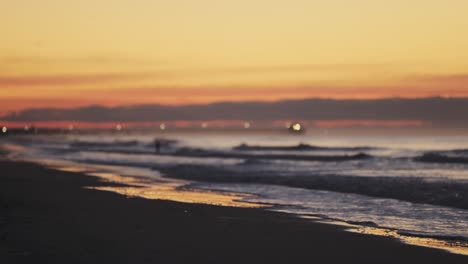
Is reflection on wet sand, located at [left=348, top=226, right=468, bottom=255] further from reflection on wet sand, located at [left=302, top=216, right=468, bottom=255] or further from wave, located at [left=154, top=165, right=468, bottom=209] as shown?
wave, located at [left=154, top=165, right=468, bottom=209]

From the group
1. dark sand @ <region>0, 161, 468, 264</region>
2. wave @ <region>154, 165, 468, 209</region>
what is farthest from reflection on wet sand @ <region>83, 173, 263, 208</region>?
wave @ <region>154, 165, 468, 209</region>

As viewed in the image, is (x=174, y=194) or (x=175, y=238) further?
(x=174, y=194)

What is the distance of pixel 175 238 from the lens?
11.7 meters

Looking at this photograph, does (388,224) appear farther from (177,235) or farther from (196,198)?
(196,198)

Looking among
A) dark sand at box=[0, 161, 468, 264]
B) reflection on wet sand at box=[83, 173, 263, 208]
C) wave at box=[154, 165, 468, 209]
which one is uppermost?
wave at box=[154, 165, 468, 209]

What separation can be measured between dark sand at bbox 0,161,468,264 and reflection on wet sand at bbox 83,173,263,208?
63.9 inches

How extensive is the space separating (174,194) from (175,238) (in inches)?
376

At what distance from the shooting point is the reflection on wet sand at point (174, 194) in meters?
18.9

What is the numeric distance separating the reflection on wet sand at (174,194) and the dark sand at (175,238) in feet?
5.32

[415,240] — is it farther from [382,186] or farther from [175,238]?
[382,186]

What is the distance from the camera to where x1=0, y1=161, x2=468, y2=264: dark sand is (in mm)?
9992

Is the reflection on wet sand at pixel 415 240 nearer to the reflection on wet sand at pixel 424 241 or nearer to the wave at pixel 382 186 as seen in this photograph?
the reflection on wet sand at pixel 424 241

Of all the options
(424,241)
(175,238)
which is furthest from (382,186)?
(175,238)

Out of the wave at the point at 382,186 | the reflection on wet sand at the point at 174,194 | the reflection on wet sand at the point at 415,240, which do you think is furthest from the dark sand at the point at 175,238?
the wave at the point at 382,186
